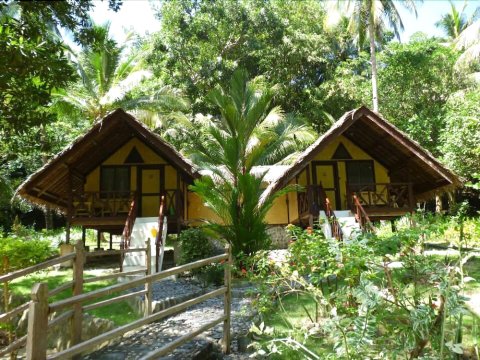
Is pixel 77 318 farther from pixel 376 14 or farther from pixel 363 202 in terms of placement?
pixel 376 14

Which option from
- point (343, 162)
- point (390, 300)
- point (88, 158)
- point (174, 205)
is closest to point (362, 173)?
point (343, 162)

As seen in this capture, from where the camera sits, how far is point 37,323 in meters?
2.58

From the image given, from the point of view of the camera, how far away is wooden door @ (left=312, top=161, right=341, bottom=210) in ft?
44.3

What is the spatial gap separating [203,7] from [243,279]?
55.6 ft

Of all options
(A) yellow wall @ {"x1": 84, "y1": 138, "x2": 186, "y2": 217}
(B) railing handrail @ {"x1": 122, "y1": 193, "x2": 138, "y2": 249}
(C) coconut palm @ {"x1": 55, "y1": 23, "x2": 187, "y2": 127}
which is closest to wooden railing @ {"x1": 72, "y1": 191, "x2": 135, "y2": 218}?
(B) railing handrail @ {"x1": 122, "y1": 193, "x2": 138, "y2": 249}

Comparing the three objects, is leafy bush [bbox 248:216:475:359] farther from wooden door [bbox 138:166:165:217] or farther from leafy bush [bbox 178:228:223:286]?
wooden door [bbox 138:166:165:217]

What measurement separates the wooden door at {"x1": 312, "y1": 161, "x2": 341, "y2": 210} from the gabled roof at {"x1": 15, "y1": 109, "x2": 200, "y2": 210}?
4.30 m

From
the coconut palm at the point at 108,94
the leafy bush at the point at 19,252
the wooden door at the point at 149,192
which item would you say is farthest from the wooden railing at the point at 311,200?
the coconut palm at the point at 108,94

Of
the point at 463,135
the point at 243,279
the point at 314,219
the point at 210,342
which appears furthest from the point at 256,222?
the point at 463,135

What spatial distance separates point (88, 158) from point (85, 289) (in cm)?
458

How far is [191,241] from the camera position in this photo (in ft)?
30.6

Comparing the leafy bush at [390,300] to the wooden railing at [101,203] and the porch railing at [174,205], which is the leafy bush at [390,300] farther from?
the wooden railing at [101,203]

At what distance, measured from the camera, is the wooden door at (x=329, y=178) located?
44.3ft

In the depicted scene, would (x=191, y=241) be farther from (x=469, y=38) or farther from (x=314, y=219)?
(x=469, y=38)
